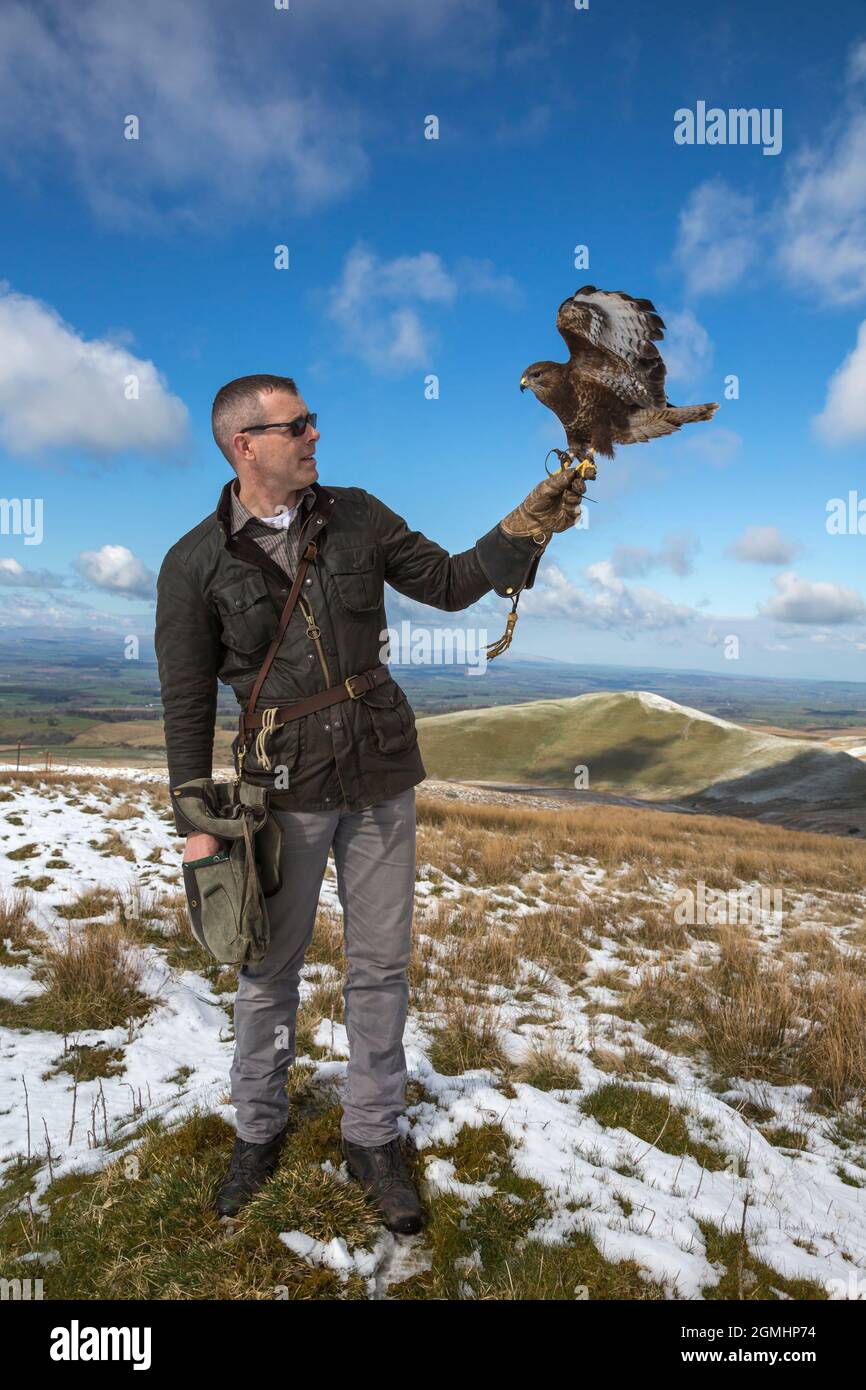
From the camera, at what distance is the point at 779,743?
43.9m

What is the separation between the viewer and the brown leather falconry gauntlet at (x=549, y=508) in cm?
233

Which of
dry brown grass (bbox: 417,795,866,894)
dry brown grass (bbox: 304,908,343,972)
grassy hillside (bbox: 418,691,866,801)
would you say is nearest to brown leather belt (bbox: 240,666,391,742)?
dry brown grass (bbox: 304,908,343,972)

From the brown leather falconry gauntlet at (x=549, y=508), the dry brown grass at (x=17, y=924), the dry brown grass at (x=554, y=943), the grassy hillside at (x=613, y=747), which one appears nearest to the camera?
the brown leather falconry gauntlet at (x=549, y=508)

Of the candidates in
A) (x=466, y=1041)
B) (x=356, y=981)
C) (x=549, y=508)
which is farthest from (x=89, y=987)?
(x=549, y=508)

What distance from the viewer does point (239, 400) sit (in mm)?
2432

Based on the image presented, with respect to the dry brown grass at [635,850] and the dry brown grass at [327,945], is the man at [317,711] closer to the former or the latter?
the dry brown grass at [327,945]

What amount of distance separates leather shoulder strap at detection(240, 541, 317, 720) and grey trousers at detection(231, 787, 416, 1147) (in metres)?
0.56

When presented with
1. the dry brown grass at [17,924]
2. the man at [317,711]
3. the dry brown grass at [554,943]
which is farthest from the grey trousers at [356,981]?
the dry brown grass at [17,924]

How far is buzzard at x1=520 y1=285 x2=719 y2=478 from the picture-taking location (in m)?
2.37

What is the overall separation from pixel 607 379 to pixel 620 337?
0.16m

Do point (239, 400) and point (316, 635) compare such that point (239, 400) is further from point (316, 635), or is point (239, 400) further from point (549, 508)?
point (549, 508)

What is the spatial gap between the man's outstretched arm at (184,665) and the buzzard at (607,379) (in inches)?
58.7

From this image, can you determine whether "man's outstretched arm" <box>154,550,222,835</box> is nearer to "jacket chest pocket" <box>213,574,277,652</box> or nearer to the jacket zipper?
"jacket chest pocket" <box>213,574,277,652</box>
